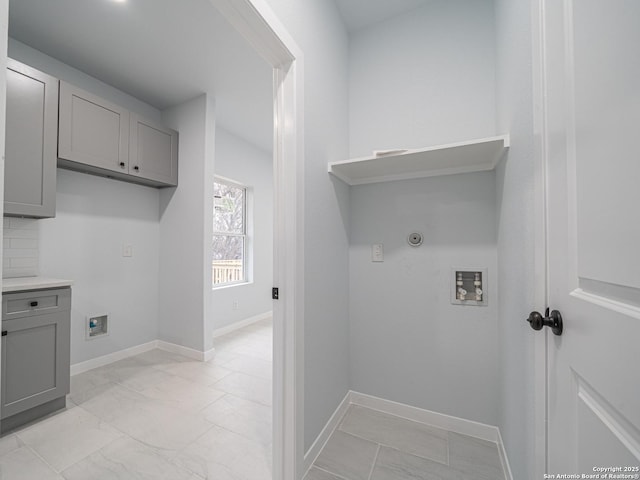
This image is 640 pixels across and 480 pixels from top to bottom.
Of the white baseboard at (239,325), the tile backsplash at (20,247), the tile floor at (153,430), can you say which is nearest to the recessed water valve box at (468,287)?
the tile floor at (153,430)

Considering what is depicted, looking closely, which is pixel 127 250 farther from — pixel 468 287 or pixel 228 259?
pixel 468 287

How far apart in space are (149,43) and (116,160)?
1.02 meters

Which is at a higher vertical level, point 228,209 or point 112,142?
point 112,142

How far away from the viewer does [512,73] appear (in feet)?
3.96

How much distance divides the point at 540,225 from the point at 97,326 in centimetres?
343

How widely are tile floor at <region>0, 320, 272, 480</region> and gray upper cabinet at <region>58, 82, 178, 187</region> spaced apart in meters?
1.83

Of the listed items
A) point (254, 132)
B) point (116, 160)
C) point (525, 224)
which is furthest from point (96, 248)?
point (525, 224)

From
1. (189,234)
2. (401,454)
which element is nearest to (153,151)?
(189,234)

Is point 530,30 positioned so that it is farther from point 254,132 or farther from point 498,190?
point 254,132

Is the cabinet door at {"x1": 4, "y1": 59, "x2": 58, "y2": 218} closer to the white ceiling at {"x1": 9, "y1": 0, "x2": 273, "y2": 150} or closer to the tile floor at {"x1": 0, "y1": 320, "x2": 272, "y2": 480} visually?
the white ceiling at {"x1": 9, "y1": 0, "x2": 273, "y2": 150}

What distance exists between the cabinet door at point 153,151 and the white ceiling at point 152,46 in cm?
40

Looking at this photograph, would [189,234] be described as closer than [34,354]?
No

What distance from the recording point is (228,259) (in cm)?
398

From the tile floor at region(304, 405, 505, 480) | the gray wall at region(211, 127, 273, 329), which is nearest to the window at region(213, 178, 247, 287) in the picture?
the gray wall at region(211, 127, 273, 329)
